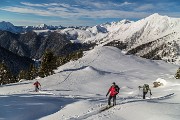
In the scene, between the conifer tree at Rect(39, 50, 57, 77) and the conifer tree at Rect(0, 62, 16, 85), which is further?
the conifer tree at Rect(0, 62, 16, 85)

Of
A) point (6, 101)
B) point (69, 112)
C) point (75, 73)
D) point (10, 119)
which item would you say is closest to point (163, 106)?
point (69, 112)

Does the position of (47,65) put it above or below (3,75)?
above

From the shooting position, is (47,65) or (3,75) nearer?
(47,65)

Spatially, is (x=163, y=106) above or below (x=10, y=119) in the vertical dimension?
above

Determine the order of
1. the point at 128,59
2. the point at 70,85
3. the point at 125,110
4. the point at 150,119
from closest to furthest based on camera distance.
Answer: the point at 150,119 < the point at 125,110 < the point at 70,85 < the point at 128,59

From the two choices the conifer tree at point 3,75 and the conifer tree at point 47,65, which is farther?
the conifer tree at point 3,75

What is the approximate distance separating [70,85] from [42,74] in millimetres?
37283

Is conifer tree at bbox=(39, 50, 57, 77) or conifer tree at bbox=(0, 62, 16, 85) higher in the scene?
conifer tree at bbox=(39, 50, 57, 77)

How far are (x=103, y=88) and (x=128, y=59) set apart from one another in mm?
68480

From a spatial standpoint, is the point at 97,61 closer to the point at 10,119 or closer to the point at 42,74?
the point at 42,74

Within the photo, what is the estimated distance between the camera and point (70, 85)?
63.9 meters

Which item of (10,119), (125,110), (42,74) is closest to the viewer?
(125,110)

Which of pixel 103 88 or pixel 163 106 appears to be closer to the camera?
pixel 163 106

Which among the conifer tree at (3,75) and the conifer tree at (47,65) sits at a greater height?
the conifer tree at (47,65)
